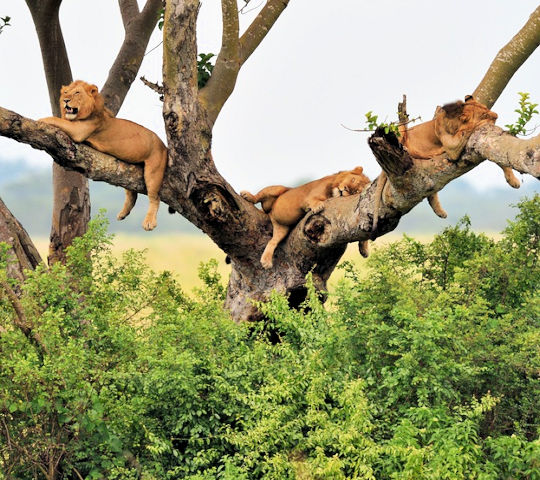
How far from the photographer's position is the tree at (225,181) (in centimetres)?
718

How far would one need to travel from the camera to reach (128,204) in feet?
29.3

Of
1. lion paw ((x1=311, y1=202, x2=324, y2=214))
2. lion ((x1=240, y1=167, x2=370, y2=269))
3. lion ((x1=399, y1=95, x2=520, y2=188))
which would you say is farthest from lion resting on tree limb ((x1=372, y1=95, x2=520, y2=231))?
lion paw ((x1=311, y1=202, x2=324, y2=214))

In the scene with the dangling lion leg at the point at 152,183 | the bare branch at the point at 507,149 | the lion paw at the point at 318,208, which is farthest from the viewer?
the lion paw at the point at 318,208

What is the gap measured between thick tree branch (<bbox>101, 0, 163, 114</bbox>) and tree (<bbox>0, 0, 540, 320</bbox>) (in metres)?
2.16

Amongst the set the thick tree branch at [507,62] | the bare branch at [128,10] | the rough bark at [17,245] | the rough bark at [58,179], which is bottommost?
the rough bark at [17,245]

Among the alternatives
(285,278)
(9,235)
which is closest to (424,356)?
(285,278)

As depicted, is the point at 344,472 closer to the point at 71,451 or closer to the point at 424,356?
the point at 424,356

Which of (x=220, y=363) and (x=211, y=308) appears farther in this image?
(x=211, y=308)

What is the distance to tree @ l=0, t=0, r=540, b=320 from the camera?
23.6 ft

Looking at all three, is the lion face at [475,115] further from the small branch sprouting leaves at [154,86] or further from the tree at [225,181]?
the small branch sprouting leaves at [154,86]

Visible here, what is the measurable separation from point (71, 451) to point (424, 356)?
257 centimetres

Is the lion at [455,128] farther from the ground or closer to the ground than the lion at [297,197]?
farther from the ground

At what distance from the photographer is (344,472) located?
5.93 metres

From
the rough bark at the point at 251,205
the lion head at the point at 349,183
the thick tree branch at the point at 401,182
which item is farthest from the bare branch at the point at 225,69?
the thick tree branch at the point at 401,182
